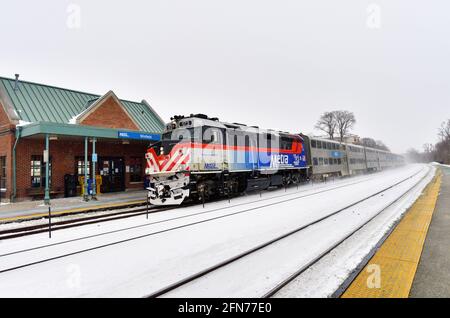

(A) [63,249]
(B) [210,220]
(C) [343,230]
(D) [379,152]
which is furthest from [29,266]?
(D) [379,152]

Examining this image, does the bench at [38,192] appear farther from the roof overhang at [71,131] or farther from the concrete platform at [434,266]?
the concrete platform at [434,266]

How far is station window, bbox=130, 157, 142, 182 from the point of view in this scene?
2102 cm

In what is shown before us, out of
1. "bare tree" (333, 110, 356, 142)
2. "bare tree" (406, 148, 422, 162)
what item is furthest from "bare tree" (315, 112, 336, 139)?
"bare tree" (406, 148, 422, 162)

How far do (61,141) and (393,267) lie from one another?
1844cm

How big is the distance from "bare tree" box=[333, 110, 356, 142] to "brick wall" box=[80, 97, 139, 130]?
2700 inches

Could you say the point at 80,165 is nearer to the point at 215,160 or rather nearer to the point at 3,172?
the point at 3,172

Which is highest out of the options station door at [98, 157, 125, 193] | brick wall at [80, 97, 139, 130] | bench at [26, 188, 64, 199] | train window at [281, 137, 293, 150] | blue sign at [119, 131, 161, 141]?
brick wall at [80, 97, 139, 130]

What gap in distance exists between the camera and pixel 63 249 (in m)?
6.14

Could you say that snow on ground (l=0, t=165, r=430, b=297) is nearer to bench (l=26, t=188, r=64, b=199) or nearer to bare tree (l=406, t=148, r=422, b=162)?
bench (l=26, t=188, r=64, b=199)

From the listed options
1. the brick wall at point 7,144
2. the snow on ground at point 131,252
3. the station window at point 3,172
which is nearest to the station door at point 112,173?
the brick wall at point 7,144

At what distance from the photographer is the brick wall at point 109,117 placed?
756 inches

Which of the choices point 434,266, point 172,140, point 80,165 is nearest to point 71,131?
point 80,165

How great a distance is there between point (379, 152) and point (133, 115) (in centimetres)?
4763
